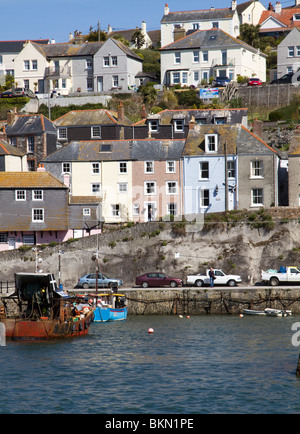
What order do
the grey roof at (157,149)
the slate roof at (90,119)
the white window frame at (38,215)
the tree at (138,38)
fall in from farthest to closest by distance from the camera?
the tree at (138,38) < the slate roof at (90,119) < the grey roof at (157,149) < the white window frame at (38,215)

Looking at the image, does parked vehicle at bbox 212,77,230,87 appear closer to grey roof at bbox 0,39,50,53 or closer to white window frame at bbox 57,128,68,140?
white window frame at bbox 57,128,68,140

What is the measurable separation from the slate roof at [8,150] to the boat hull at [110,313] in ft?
75.5

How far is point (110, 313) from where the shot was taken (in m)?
53.9

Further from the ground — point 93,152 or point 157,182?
point 93,152

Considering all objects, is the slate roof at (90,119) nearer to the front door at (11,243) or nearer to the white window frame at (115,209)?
the white window frame at (115,209)

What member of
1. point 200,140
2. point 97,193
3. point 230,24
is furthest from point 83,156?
point 230,24

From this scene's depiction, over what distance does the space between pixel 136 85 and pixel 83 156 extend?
30669 mm

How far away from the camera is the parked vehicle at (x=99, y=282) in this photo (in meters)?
58.8

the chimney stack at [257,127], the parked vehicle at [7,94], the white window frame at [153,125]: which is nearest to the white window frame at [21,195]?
the white window frame at [153,125]

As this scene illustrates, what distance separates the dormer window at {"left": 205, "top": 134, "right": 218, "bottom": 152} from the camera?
66.9 metres

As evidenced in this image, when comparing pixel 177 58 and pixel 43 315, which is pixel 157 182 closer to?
pixel 43 315

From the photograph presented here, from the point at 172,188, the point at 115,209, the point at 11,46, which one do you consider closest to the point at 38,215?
the point at 115,209

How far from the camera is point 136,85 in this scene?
9856 centimetres

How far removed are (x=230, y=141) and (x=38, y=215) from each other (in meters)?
17.7
